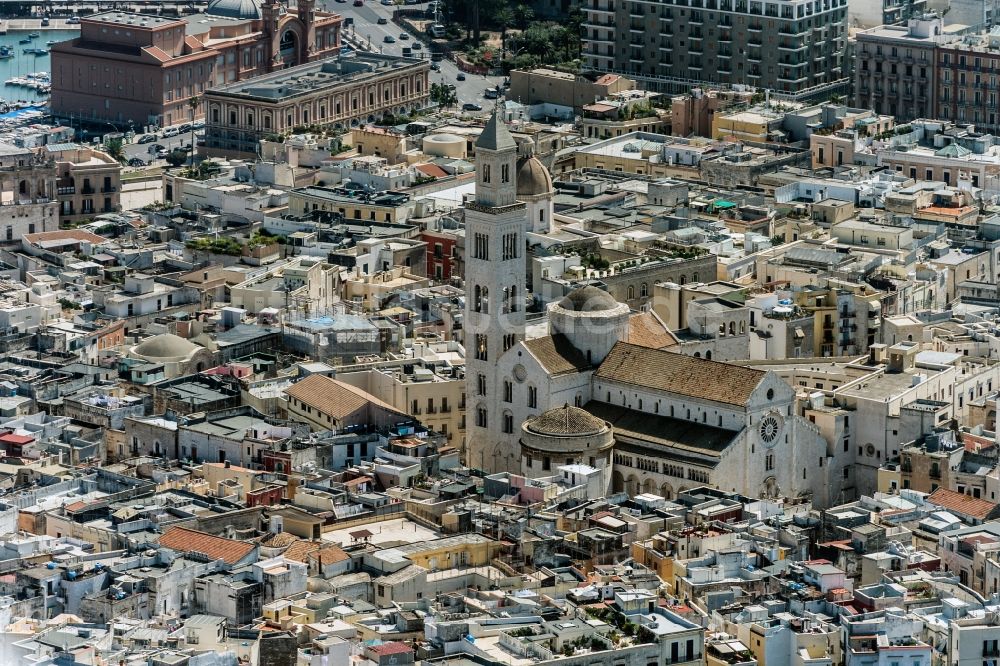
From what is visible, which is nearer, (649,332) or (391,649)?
(391,649)

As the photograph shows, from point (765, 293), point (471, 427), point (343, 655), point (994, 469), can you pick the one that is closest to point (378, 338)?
point (471, 427)

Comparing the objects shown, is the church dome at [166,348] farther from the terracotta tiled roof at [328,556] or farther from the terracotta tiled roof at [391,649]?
the terracotta tiled roof at [391,649]

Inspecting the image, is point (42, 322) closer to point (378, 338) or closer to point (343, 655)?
point (378, 338)

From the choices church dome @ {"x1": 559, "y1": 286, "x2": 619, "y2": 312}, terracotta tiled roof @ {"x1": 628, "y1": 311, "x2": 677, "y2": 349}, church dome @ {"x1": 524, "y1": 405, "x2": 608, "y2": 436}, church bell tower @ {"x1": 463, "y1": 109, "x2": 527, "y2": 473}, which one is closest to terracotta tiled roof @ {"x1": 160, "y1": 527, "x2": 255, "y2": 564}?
church dome @ {"x1": 524, "y1": 405, "x2": 608, "y2": 436}

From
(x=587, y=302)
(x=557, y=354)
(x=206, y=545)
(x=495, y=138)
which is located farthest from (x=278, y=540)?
(x=495, y=138)

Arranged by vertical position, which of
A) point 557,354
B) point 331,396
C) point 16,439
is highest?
point 557,354

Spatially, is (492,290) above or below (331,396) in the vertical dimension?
above

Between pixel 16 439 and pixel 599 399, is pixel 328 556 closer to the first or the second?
pixel 16 439

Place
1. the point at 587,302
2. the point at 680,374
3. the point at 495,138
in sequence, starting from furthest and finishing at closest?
the point at 495,138 → the point at 587,302 → the point at 680,374
